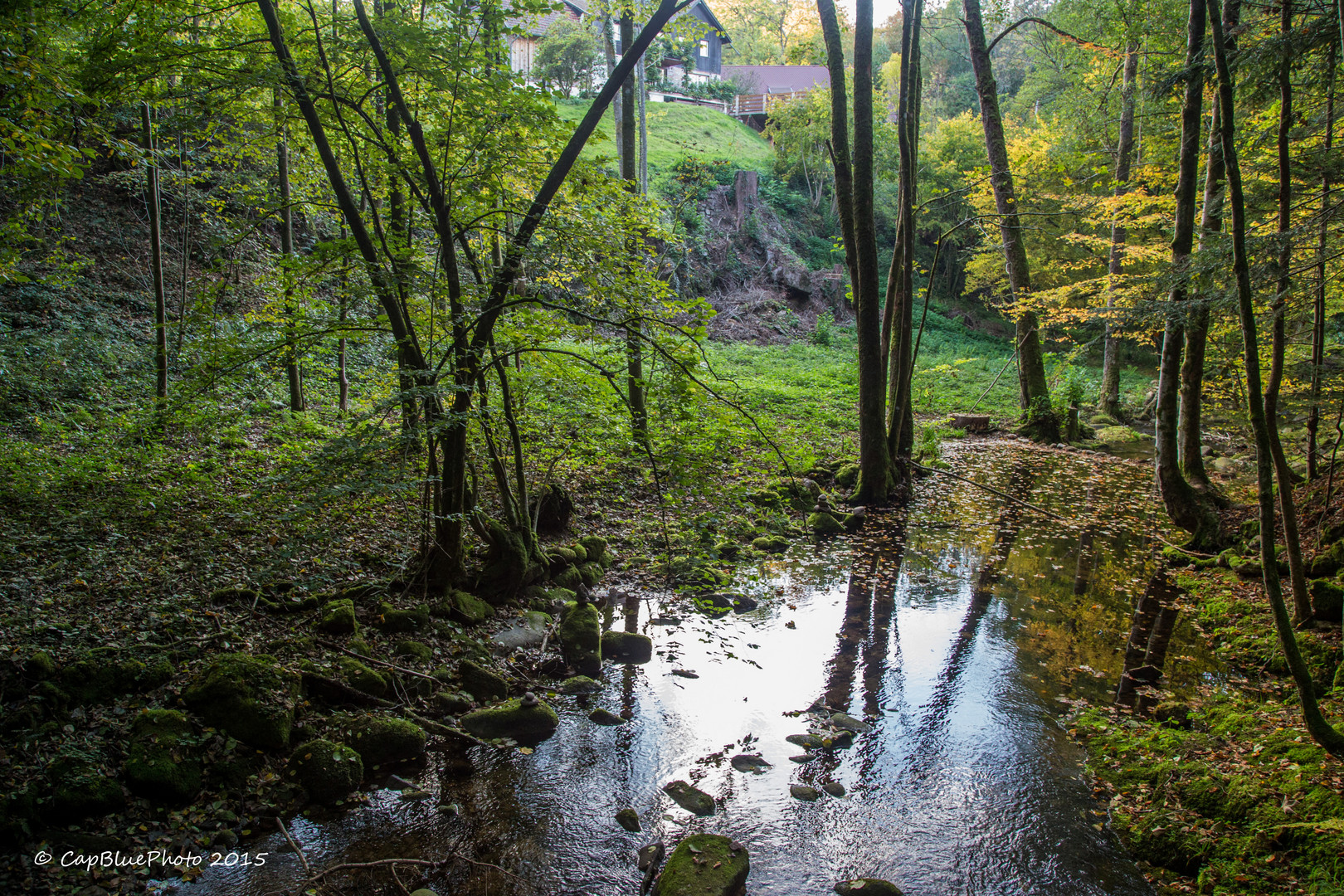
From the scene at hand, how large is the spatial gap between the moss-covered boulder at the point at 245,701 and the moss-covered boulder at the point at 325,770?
0.22 meters

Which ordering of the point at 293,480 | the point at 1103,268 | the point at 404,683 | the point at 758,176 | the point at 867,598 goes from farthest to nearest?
1. the point at 758,176
2. the point at 1103,268
3. the point at 867,598
4. the point at 404,683
5. the point at 293,480

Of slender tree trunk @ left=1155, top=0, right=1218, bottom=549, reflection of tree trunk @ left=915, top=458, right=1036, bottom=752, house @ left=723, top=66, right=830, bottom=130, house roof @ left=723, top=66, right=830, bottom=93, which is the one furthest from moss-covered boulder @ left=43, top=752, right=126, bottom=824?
house roof @ left=723, top=66, right=830, bottom=93

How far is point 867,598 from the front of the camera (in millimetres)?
7727

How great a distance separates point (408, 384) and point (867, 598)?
5430 millimetres

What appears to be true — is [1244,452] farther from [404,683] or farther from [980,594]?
[404,683]

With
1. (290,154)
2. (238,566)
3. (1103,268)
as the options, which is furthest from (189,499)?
(1103,268)

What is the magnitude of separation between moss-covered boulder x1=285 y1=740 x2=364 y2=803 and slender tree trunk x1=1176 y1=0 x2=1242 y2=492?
897cm

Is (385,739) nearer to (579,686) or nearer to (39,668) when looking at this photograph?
(579,686)

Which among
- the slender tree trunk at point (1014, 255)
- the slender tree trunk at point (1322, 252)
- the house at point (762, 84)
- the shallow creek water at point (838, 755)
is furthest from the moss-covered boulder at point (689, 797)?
the house at point (762, 84)

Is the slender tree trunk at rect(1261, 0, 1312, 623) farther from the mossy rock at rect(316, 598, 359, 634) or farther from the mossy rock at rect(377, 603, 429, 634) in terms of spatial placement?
the mossy rock at rect(316, 598, 359, 634)

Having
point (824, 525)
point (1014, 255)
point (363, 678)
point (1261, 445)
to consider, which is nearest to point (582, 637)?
point (363, 678)

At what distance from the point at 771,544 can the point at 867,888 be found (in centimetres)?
572

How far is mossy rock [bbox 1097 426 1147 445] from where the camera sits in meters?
17.2

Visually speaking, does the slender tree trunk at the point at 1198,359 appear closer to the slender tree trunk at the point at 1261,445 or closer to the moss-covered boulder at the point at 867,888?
the slender tree trunk at the point at 1261,445
